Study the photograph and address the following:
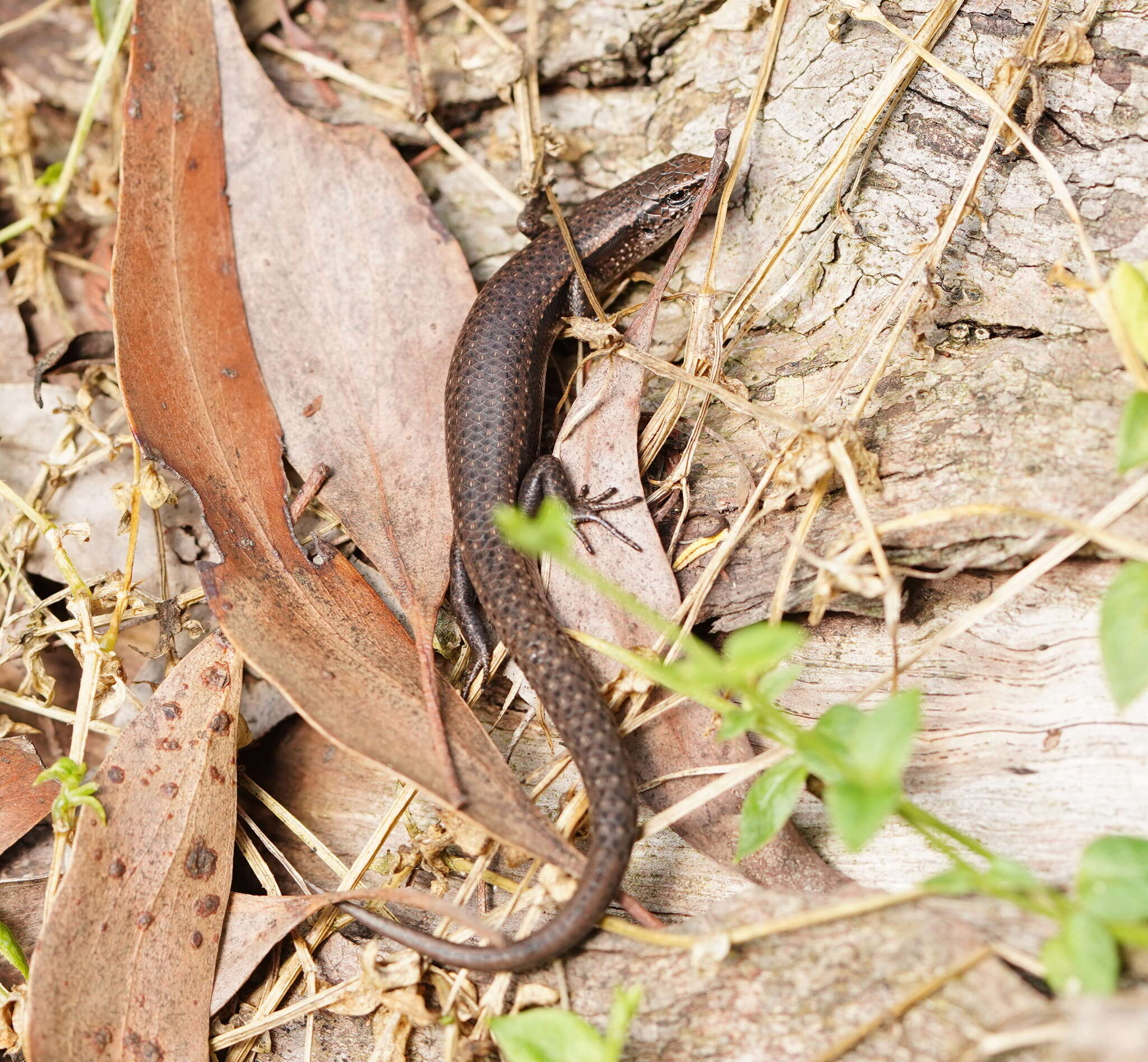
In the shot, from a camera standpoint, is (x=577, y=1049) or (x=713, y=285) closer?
(x=577, y=1049)

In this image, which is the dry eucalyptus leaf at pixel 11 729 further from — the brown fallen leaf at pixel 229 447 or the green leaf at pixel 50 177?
the green leaf at pixel 50 177

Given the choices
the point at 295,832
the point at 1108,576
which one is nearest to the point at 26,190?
the point at 295,832

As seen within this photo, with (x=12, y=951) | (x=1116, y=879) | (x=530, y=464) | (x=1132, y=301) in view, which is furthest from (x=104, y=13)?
(x=1116, y=879)

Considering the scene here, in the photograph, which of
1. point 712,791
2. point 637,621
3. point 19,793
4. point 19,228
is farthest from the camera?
point 19,228

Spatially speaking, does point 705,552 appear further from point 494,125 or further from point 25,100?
point 25,100

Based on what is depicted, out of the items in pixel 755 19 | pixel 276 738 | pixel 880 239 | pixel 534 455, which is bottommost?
pixel 276 738

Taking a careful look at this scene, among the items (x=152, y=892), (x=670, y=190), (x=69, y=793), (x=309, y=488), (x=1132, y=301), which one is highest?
(x=1132, y=301)

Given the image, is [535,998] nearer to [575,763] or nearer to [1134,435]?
[575,763]
